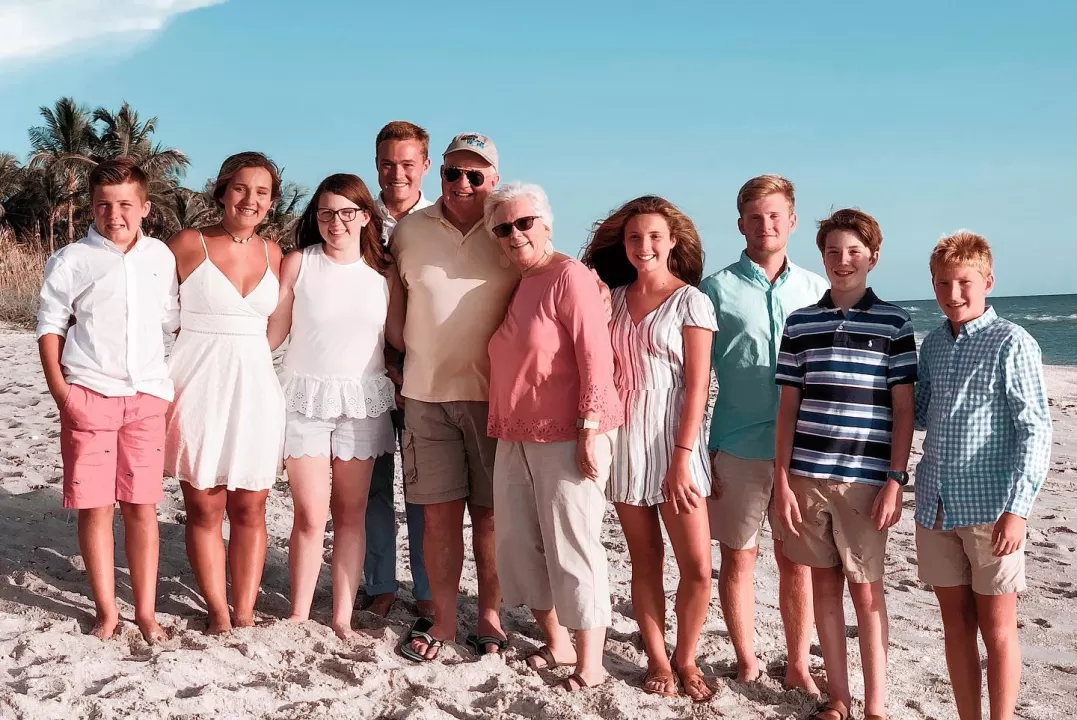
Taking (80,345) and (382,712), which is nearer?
(382,712)

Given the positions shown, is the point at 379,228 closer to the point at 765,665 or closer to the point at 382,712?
→ the point at 382,712

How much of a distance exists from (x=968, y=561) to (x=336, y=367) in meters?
2.46

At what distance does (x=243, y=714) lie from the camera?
9.86ft

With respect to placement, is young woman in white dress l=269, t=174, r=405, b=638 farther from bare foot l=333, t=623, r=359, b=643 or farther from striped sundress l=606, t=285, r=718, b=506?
striped sundress l=606, t=285, r=718, b=506

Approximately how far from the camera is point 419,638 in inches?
146

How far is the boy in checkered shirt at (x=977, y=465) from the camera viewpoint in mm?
2824

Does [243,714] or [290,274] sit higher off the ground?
[290,274]

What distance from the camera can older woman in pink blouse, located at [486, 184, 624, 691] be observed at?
3268 mm

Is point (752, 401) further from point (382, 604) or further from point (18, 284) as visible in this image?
point (18, 284)

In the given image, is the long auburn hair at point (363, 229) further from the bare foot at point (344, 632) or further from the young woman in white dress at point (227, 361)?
the bare foot at point (344, 632)

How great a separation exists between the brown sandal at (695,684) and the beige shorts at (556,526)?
39cm

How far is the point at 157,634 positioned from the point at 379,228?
1.92 metres

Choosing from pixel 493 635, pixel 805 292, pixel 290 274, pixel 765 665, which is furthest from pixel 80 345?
pixel 765 665

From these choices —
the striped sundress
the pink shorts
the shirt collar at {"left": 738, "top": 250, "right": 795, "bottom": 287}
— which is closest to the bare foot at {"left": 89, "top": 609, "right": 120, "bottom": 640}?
the pink shorts
